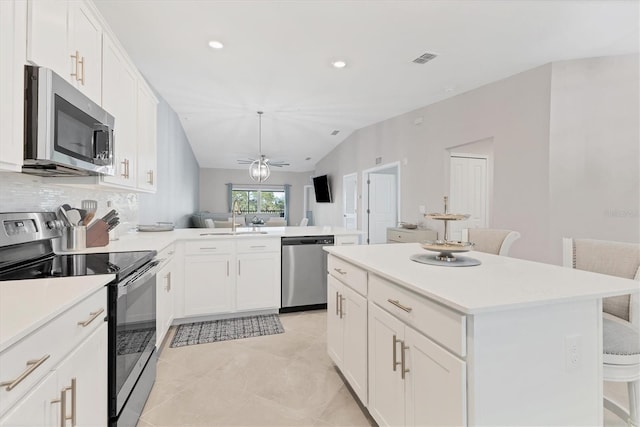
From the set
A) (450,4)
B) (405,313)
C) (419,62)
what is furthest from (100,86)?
(419,62)

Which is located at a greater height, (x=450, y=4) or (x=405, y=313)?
(x=450, y=4)

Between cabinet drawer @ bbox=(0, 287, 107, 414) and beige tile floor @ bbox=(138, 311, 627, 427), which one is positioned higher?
cabinet drawer @ bbox=(0, 287, 107, 414)

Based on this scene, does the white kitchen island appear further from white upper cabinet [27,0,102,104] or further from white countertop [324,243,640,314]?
white upper cabinet [27,0,102,104]

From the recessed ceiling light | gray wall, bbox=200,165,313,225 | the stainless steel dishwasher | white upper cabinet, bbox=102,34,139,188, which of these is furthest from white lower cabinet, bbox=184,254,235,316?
gray wall, bbox=200,165,313,225

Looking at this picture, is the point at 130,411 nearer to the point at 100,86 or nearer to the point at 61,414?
the point at 61,414

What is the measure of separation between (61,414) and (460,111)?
470cm

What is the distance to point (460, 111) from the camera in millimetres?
4109

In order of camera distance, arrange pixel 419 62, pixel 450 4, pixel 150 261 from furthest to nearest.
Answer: pixel 419 62
pixel 450 4
pixel 150 261

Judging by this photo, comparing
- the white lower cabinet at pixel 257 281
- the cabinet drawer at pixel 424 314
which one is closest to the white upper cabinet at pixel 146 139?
the white lower cabinet at pixel 257 281

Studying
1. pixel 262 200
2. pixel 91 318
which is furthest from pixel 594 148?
pixel 262 200

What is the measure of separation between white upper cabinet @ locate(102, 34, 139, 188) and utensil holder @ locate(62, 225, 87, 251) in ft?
1.17

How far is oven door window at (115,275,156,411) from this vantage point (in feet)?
4.48

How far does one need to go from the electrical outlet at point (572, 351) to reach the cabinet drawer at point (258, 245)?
2.58 m

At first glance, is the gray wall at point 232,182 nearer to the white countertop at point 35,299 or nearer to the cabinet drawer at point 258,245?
the cabinet drawer at point 258,245
